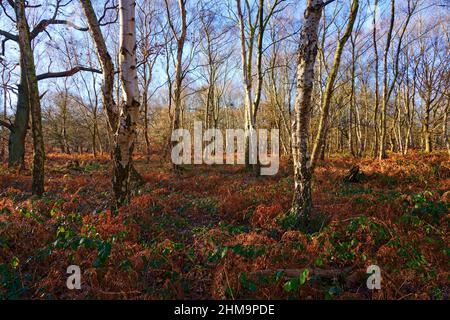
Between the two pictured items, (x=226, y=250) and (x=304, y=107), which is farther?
(x=304, y=107)

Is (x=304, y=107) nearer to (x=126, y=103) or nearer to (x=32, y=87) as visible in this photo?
(x=126, y=103)

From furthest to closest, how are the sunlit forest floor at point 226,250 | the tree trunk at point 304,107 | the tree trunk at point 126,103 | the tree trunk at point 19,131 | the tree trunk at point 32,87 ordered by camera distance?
the tree trunk at point 19,131 → the tree trunk at point 32,87 → the tree trunk at point 126,103 → the tree trunk at point 304,107 → the sunlit forest floor at point 226,250

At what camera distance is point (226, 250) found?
10.2 ft

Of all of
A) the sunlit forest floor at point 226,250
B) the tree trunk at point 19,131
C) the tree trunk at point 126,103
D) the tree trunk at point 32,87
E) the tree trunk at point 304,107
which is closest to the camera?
the sunlit forest floor at point 226,250

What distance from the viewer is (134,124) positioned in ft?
16.0

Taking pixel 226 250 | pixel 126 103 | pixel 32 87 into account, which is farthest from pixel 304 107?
pixel 32 87

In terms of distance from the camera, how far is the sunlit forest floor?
2.73 meters

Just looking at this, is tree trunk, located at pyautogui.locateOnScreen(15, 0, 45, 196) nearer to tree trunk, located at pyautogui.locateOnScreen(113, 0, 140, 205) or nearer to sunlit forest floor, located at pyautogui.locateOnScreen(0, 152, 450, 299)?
sunlit forest floor, located at pyautogui.locateOnScreen(0, 152, 450, 299)

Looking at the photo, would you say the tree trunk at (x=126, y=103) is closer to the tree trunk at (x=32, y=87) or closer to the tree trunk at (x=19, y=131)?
the tree trunk at (x=32, y=87)

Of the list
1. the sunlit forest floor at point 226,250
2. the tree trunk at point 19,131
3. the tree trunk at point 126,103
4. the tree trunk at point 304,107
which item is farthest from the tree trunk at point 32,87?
the tree trunk at point 304,107

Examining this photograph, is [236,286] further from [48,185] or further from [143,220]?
[48,185]

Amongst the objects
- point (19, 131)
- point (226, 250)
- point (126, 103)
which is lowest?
point (226, 250)

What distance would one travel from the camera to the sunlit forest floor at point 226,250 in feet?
8.97
